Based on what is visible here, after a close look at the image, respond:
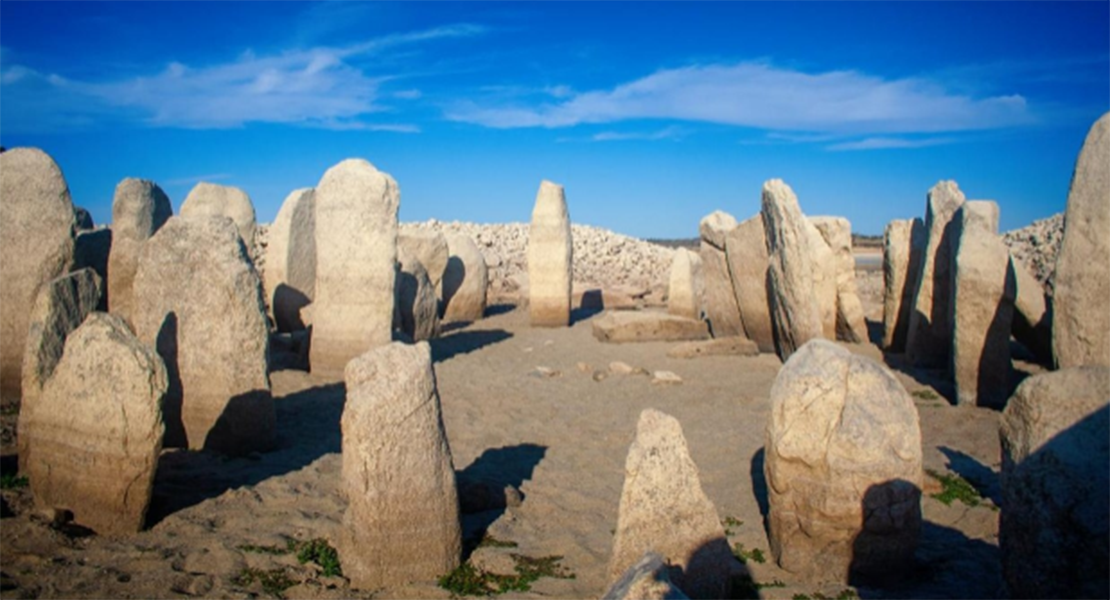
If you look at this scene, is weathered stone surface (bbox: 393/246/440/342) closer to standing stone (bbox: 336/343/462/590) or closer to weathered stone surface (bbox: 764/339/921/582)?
standing stone (bbox: 336/343/462/590)

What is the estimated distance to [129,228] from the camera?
1029 cm

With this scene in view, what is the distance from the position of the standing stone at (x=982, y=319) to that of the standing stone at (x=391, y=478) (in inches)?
247

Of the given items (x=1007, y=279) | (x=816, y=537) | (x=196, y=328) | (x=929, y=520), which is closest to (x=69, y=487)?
(x=196, y=328)

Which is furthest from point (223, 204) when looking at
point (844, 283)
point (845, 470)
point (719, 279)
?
point (845, 470)

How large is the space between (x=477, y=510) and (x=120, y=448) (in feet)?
7.41

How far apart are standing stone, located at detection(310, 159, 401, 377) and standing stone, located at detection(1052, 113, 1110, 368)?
22.8 feet

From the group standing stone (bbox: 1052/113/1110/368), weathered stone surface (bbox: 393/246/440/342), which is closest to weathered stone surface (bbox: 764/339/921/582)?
standing stone (bbox: 1052/113/1110/368)

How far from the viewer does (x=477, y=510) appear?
567 cm

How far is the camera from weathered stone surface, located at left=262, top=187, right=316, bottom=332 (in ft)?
44.0

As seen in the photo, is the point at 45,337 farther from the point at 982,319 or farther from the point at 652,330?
the point at 652,330

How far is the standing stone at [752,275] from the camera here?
38.4 ft

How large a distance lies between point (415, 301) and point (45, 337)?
7680mm

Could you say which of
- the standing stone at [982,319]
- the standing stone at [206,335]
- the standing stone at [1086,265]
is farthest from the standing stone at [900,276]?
the standing stone at [206,335]

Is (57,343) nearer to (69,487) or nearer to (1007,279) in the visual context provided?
(69,487)
